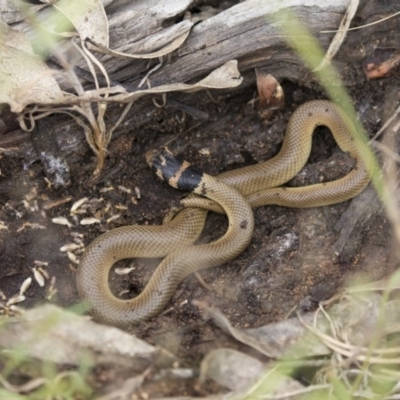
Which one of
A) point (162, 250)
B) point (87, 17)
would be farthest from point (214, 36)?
point (162, 250)

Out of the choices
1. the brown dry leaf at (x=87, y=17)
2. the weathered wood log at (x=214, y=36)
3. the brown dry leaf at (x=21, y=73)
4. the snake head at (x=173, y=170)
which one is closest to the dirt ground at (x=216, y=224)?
the snake head at (x=173, y=170)

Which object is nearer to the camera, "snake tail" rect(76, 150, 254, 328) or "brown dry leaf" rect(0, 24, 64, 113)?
"brown dry leaf" rect(0, 24, 64, 113)

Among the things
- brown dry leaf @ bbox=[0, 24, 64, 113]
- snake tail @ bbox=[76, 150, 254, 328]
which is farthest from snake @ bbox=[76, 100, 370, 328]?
brown dry leaf @ bbox=[0, 24, 64, 113]

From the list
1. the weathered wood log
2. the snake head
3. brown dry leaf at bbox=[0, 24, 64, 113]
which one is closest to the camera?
brown dry leaf at bbox=[0, 24, 64, 113]

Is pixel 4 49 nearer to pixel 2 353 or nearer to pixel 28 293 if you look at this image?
pixel 28 293

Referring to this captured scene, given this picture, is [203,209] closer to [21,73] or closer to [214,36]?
[214,36]

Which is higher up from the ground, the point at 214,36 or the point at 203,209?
the point at 214,36

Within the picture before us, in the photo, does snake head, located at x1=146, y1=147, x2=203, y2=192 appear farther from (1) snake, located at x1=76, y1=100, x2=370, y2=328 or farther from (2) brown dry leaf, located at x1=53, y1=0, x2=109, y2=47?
(2) brown dry leaf, located at x1=53, y1=0, x2=109, y2=47
